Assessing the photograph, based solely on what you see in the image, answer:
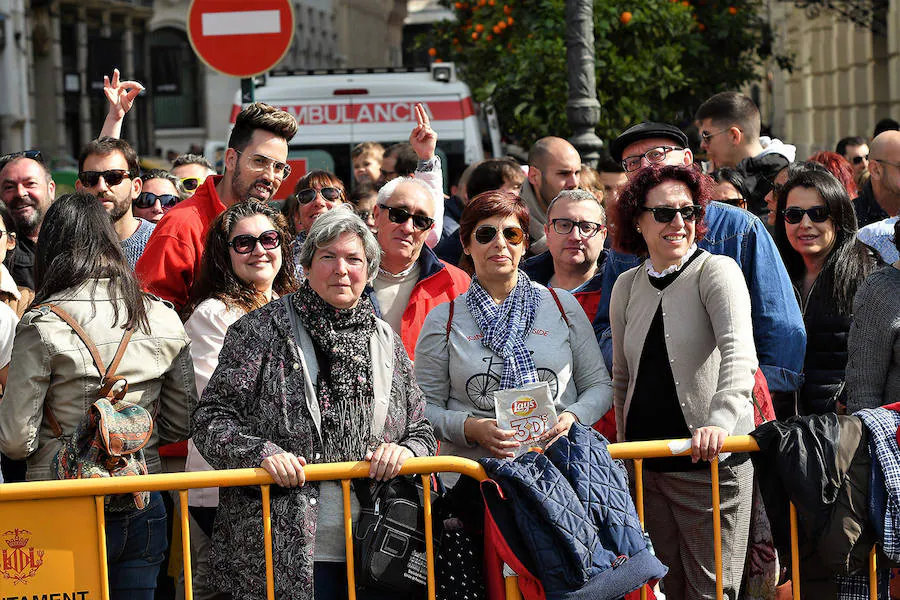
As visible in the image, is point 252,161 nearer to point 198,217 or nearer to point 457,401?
point 198,217

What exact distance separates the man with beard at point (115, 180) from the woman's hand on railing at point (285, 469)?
241cm

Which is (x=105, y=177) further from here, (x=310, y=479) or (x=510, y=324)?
(x=310, y=479)

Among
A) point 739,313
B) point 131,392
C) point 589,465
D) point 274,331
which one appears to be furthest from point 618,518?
point 131,392

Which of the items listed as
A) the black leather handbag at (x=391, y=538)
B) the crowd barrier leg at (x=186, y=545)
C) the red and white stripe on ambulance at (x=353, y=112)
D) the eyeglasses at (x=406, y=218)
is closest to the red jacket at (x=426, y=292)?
the eyeglasses at (x=406, y=218)

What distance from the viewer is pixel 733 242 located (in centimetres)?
530

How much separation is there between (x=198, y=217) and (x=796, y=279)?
277 cm

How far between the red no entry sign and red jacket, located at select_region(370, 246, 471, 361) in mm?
2181

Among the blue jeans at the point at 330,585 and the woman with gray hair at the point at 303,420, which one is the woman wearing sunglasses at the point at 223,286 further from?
the blue jeans at the point at 330,585

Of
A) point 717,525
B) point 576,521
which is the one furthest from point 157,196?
point 576,521

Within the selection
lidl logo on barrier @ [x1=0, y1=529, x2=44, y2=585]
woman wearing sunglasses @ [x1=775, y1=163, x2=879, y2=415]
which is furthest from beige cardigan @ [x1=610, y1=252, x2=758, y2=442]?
lidl logo on barrier @ [x1=0, y1=529, x2=44, y2=585]

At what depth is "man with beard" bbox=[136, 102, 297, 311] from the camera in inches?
223

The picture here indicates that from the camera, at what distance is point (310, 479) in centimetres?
435

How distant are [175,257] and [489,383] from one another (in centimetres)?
153

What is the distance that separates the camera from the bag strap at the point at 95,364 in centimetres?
460
